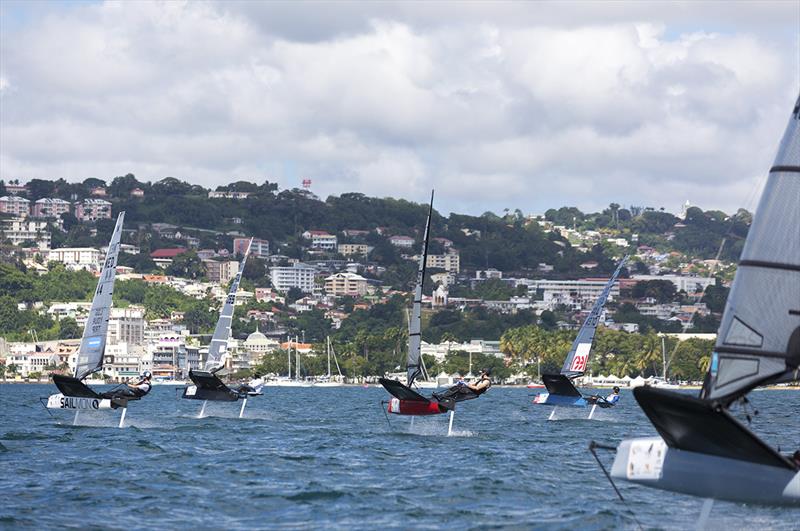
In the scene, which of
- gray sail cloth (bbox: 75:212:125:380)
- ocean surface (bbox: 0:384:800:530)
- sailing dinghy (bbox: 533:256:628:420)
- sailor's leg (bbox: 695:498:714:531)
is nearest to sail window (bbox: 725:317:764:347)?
sailor's leg (bbox: 695:498:714:531)

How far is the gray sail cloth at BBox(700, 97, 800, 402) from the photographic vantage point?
1878cm

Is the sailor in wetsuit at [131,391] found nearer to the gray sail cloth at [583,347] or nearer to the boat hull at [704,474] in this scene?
the gray sail cloth at [583,347]

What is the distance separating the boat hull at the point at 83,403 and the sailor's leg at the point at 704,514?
2287 centimetres

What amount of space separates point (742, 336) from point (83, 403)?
82.8ft

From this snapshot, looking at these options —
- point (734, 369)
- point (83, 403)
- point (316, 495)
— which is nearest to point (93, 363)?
point (83, 403)

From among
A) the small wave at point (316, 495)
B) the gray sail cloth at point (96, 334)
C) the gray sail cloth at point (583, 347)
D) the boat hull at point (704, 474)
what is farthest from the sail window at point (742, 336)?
the gray sail cloth at point (583, 347)

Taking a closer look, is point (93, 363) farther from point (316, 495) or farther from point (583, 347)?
point (583, 347)

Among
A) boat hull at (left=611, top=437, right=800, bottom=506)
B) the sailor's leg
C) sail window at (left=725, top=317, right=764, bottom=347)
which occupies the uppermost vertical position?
sail window at (left=725, top=317, right=764, bottom=347)

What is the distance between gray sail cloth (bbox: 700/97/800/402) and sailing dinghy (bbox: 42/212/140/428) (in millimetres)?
23973

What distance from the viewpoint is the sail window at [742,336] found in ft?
62.0

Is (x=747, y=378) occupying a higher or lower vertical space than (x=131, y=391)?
higher

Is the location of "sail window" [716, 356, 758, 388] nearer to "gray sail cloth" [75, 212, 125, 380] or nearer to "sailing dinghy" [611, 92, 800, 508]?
"sailing dinghy" [611, 92, 800, 508]

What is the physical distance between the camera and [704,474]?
61.6 ft

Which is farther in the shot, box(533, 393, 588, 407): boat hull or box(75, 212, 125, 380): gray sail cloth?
box(533, 393, 588, 407): boat hull
